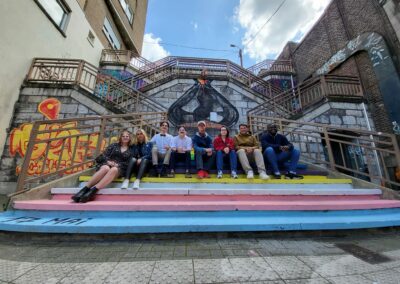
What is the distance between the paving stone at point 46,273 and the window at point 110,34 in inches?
580

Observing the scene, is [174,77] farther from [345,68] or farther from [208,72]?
[345,68]

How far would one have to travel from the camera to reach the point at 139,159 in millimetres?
3447

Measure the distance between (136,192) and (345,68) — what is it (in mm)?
12063

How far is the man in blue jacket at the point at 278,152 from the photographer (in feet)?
12.0

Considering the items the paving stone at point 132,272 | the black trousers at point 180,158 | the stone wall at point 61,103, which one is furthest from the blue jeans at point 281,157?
the stone wall at point 61,103

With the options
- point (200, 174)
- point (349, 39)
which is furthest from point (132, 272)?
point (349, 39)

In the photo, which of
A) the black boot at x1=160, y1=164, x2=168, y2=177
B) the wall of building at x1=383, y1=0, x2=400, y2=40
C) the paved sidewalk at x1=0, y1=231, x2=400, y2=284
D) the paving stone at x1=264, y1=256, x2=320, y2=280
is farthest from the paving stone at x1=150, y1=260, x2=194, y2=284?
the wall of building at x1=383, y1=0, x2=400, y2=40

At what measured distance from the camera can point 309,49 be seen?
41.3ft

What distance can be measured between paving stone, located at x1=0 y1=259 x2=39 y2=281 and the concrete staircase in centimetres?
42

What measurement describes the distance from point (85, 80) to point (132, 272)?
7.73 metres

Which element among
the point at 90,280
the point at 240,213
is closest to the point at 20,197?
the point at 90,280

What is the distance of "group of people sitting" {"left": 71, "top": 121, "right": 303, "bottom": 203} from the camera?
337 cm

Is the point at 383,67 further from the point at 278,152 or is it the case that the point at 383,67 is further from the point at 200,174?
the point at 200,174

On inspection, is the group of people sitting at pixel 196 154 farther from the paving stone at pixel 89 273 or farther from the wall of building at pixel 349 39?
the wall of building at pixel 349 39
